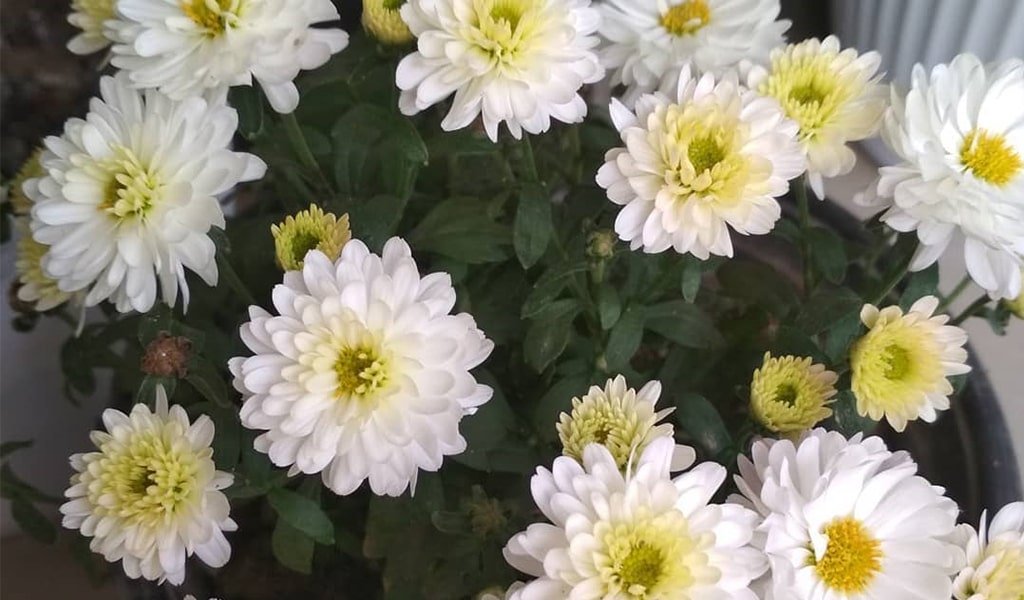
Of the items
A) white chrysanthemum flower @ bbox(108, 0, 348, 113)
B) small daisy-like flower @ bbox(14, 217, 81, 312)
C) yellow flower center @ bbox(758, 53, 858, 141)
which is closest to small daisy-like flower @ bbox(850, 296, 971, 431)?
yellow flower center @ bbox(758, 53, 858, 141)

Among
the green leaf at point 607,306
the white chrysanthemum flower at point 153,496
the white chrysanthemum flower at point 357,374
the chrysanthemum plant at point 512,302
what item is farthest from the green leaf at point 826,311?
the white chrysanthemum flower at point 153,496

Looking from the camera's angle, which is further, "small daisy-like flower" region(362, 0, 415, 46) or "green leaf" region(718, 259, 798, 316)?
"green leaf" region(718, 259, 798, 316)

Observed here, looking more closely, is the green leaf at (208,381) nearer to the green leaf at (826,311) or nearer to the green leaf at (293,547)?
the green leaf at (293,547)

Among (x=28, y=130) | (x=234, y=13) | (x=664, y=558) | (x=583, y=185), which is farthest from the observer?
(x=28, y=130)

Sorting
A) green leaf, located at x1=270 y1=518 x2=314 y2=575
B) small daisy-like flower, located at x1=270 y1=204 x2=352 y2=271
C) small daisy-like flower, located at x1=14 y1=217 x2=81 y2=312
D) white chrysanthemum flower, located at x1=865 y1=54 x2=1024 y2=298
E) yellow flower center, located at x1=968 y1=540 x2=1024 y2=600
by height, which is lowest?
green leaf, located at x1=270 y1=518 x2=314 y2=575

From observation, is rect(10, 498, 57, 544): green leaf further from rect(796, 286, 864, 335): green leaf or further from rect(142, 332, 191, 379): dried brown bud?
rect(796, 286, 864, 335): green leaf

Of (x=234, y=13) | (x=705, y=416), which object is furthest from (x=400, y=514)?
(x=234, y=13)

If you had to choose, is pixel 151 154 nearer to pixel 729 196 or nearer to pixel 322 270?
pixel 322 270
